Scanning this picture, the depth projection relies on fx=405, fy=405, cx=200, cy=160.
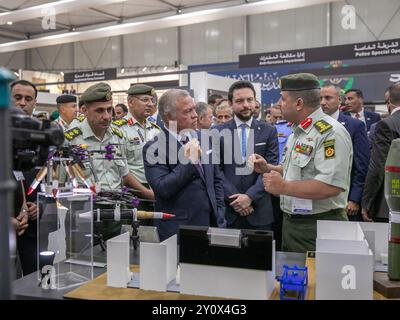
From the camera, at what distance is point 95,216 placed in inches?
66.4

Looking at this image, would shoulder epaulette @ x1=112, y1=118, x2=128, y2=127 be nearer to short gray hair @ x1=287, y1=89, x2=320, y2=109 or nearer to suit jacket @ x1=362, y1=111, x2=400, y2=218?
short gray hair @ x1=287, y1=89, x2=320, y2=109

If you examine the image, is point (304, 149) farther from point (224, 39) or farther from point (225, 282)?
point (224, 39)

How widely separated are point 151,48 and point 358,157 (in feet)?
43.0

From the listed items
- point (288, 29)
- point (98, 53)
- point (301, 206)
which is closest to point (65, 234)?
point (301, 206)

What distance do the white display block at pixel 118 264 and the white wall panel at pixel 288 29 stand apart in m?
12.4

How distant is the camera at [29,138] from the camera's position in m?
0.81

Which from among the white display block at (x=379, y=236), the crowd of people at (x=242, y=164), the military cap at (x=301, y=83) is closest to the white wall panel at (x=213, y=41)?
the crowd of people at (x=242, y=164)

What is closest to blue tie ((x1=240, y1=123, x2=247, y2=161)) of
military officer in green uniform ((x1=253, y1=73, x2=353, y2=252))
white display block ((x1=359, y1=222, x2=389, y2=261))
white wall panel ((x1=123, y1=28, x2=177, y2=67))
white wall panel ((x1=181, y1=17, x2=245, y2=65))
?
military officer in green uniform ((x1=253, y1=73, x2=353, y2=252))

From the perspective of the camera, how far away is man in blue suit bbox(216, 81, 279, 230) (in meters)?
2.75

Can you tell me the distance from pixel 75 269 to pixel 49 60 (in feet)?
57.3

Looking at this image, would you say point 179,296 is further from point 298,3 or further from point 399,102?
point 298,3

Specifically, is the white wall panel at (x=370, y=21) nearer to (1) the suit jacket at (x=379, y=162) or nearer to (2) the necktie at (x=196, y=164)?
(1) the suit jacket at (x=379, y=162)

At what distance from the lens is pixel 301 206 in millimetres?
2027

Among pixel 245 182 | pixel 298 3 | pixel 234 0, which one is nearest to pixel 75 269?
pixel 245 182
